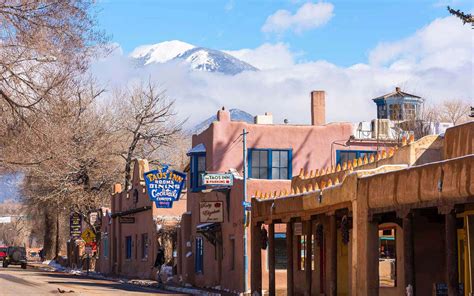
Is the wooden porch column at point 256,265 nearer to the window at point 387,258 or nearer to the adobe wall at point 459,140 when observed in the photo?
the window at point 387,258

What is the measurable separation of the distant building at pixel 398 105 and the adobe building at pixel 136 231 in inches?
839

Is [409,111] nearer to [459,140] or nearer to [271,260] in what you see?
[271,260]

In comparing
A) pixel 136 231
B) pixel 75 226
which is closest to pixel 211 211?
pixel 136 231

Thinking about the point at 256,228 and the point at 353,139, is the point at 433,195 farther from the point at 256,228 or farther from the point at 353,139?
the point at 353,139

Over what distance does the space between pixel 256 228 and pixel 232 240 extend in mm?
7073

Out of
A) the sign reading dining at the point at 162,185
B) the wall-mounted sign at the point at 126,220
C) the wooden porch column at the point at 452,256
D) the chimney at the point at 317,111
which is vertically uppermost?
the chimney at the point at 317,111

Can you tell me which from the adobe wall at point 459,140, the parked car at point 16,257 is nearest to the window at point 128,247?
the parked car at point 16,257

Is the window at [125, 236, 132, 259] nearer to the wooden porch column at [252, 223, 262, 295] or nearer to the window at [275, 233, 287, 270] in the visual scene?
the window at [275, 233, 287, 270]

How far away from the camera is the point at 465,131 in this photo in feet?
73.3

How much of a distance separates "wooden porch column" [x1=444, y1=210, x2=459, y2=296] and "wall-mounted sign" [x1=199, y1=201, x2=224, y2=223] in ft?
76.3

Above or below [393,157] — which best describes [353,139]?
above

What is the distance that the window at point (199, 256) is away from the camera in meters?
46.2

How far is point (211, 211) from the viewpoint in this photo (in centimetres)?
4144

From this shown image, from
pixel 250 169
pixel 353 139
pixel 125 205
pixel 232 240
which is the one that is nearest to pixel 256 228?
pixel 232 240
